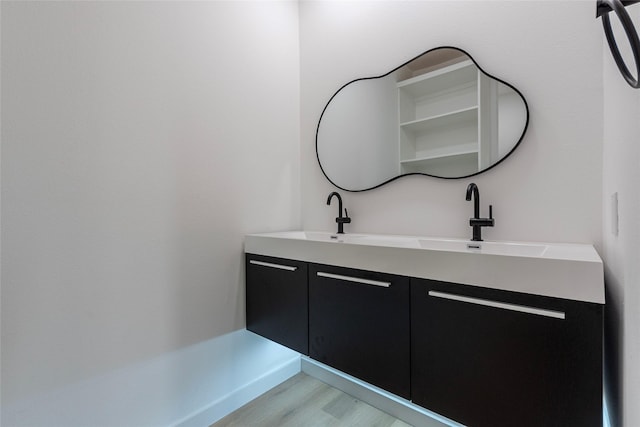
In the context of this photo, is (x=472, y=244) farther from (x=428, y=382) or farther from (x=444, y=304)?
(x=428, y=382)

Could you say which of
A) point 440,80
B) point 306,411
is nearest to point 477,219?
point 440,80

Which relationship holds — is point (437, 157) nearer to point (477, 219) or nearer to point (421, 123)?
point (421, 123)

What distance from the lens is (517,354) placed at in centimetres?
91

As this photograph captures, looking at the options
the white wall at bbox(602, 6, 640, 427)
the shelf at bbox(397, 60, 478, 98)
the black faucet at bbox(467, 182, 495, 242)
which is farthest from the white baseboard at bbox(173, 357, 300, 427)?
the shelf at bbox(397, 60, 478, 98)

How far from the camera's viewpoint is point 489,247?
133 centimetres

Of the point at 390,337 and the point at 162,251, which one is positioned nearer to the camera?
the point at 390,337

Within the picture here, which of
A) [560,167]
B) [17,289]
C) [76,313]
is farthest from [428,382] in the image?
[17,289]

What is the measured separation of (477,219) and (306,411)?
1.36 meters

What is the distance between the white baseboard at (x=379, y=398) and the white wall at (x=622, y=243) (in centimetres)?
75

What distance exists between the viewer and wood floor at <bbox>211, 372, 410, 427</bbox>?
1.57 m

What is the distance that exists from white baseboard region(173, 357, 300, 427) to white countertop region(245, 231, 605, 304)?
83cm

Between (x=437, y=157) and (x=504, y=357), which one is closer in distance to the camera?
(x=504, y=357)

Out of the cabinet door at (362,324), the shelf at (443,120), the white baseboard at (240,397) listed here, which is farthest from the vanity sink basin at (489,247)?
the white baseboard at (240,397)

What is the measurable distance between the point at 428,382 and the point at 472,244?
619mm
